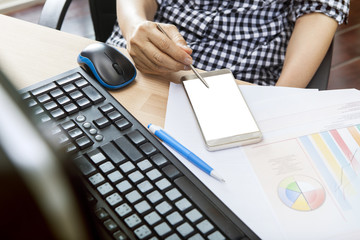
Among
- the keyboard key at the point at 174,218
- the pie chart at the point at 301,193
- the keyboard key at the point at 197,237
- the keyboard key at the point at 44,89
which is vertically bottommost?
the pie chart at the point at 301,193

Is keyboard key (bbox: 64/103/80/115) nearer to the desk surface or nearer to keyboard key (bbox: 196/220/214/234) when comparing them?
the desk surface

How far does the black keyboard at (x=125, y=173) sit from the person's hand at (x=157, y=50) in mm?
110

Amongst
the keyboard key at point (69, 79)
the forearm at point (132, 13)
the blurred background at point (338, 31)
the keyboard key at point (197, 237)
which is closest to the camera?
the keyboard key at point (197, 237)

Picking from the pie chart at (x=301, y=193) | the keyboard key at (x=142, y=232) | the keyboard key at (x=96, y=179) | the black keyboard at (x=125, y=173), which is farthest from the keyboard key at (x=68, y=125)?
the pie chart at (x=301, y=193)

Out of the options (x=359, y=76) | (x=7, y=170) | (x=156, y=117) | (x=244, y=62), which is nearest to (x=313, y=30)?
(x=244, y=62)

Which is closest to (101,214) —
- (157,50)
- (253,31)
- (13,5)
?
(157,50)

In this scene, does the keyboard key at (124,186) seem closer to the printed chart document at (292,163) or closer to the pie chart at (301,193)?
the printed chart document at (292,163)

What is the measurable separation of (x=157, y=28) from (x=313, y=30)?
38 centimetres

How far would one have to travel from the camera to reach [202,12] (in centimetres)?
95

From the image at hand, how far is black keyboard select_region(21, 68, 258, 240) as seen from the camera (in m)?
0.46

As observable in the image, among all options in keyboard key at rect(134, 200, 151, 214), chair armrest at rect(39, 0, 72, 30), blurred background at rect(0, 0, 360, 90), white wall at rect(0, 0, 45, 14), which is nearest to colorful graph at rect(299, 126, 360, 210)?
keyboard key at rect(134, 200, 151, 214)

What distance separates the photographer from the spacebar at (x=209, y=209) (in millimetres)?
459

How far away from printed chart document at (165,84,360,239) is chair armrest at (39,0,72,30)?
392mm

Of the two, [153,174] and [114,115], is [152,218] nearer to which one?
[153,174]
